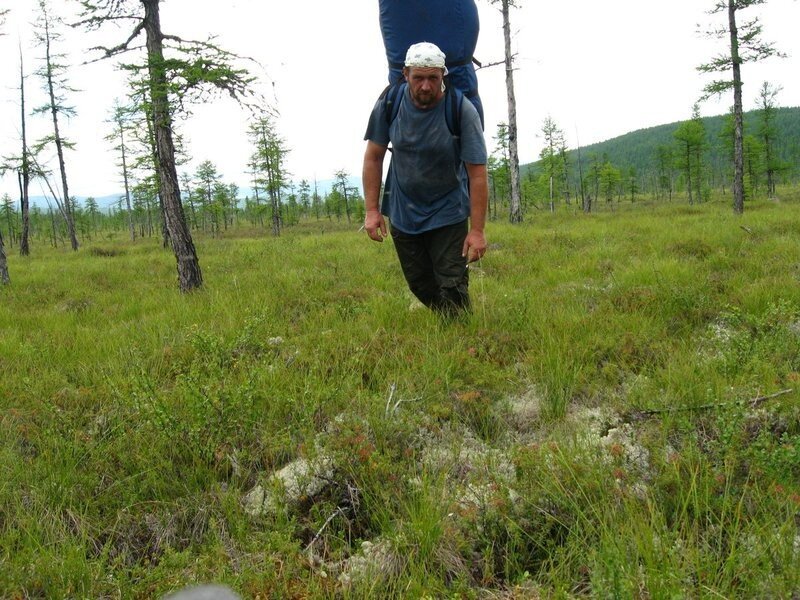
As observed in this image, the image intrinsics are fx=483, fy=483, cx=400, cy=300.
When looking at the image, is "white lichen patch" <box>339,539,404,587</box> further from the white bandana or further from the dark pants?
the white bandana

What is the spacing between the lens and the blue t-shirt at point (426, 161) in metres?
3.42

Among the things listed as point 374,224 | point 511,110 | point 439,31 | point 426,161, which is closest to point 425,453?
point 374,224

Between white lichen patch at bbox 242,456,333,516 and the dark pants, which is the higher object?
the dark pants

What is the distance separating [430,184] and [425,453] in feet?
6.97

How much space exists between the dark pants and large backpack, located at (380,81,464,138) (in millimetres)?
753

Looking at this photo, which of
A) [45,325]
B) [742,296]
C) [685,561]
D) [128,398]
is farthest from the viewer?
[45,325]

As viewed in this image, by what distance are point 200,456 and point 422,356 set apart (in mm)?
1574

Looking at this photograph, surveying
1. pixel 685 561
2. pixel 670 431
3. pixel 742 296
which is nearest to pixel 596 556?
pixel 685 561

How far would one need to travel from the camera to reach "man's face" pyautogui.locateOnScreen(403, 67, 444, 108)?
10.2 ft

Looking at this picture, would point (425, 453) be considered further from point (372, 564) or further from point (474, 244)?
point (474, 244)

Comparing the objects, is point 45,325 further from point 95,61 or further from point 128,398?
point 95,61

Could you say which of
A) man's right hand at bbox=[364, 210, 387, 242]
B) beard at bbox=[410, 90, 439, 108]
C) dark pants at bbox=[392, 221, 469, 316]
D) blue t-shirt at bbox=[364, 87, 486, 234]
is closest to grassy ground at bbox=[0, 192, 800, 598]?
dark pants at bbox=[392, 221, 469, 316]

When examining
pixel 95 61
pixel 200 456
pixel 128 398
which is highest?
pixel 95 61

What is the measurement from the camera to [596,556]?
59.5 inches
